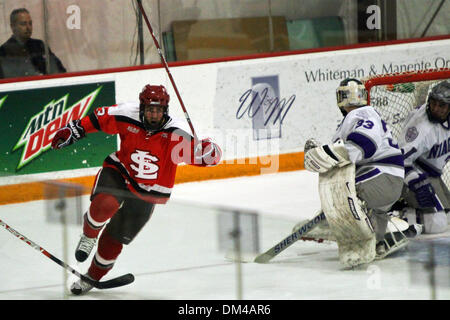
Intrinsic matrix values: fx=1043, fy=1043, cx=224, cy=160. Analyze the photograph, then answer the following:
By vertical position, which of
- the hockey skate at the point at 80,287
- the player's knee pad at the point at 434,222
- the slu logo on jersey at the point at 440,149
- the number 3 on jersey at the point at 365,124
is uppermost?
the number 3 on jersey at the point at 365,124

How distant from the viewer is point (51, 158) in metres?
6.96

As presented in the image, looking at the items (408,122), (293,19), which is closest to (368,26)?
(293,19)

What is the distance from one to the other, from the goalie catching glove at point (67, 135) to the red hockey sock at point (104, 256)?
1004 millimetres

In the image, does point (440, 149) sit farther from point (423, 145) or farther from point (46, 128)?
point (46, 128)

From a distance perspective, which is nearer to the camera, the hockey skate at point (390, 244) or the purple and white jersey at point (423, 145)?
the hockey skate at point (390, 244)

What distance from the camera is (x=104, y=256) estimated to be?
3678mm

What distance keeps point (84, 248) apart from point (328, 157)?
160cm

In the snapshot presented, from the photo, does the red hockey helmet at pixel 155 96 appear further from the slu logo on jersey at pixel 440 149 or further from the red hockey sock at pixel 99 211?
the slu logo on jersey at pixel 440 149

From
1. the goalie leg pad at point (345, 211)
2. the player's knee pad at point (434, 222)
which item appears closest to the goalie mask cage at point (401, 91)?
the player's knee pad at point (434, 222)

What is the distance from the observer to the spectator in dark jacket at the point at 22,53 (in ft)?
22.8

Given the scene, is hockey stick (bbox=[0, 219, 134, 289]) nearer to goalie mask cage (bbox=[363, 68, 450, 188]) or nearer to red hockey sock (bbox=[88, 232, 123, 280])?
red hockey sock (bbox=[88, 232, 123, 280])

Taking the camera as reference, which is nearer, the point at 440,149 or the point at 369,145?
the point at 369,145

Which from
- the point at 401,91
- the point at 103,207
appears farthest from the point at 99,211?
the point at 401,91

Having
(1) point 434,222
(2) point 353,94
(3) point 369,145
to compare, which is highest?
(2) point 353,94
